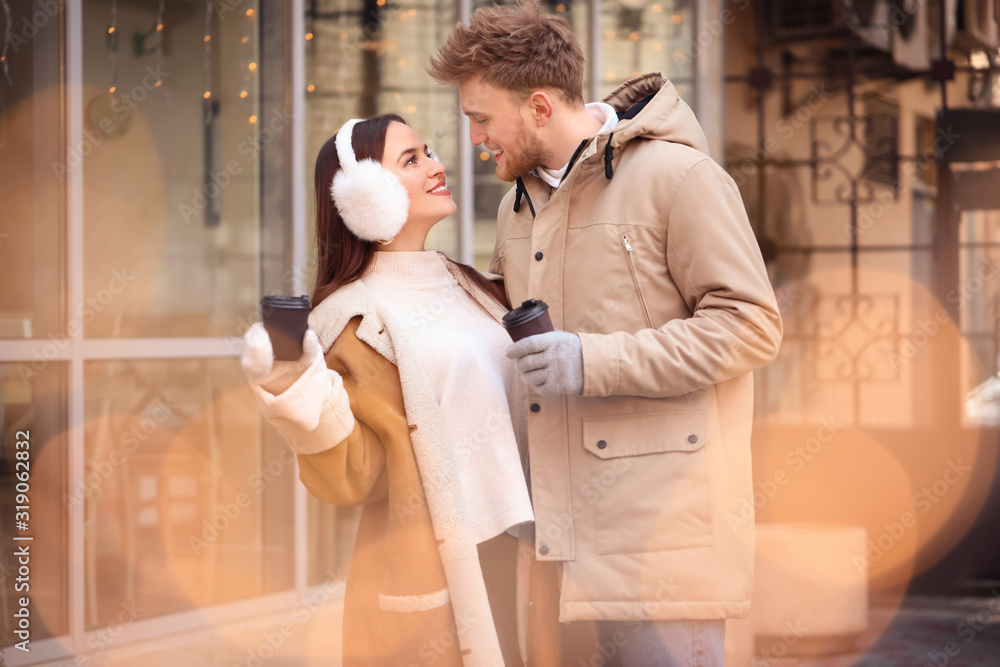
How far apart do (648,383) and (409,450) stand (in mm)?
614

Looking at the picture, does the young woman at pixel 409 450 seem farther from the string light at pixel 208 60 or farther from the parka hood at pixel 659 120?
the string light at pixel 208 60

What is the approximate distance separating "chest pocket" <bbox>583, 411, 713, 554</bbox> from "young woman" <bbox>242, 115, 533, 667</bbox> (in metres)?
0.24

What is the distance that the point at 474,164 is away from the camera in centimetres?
591

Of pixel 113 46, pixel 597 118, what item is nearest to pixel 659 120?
pixel 597 118

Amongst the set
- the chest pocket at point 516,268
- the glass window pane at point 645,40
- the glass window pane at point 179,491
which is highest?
the glass window pane at point 645,40

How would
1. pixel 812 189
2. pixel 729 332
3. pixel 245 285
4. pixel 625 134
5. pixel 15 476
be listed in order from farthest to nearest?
pixel 812 189 < pixel 245 285 < pixel 15 476 < pixel 625 134 < pixel 729 332

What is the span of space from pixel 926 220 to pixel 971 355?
0.91 meters

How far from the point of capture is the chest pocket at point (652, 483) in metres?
2.33

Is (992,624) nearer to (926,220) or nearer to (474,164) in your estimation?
(926,220)

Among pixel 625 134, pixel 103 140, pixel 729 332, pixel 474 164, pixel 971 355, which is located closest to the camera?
pixel 729 332

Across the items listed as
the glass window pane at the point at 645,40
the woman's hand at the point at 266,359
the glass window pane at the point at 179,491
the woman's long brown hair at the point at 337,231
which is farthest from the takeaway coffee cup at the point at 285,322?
the glass window pane at the point at 645,40

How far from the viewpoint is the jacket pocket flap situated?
7.70ft

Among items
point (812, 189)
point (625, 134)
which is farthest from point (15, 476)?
point (812, 189)

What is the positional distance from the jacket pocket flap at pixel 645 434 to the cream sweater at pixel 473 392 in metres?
0.26
